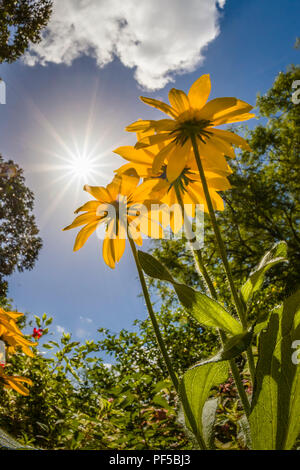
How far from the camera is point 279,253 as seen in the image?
20.1 inches

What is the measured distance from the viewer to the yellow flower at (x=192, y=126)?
1.97 ft

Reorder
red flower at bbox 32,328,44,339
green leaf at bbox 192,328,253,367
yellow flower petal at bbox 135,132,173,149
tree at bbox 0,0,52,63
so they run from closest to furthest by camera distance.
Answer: green leaf at bbox 192,328,253,367
yellow flower petal at bbox 135,132,173,149
red flower at bbox 32,328,44,339
tree at bbox 0,0,52,63

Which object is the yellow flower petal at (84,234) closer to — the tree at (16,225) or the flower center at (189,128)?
the flower center at (189,128)

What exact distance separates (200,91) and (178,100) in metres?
0.05

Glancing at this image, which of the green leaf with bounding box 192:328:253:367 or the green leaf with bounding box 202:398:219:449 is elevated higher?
the green leaf with bounding box 192:328:253:367

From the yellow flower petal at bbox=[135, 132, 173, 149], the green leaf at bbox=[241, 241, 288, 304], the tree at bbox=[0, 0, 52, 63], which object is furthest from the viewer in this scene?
the tree at bbox=[0, 0, 52, 63]

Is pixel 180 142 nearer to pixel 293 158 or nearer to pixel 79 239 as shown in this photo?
pixel 79 239

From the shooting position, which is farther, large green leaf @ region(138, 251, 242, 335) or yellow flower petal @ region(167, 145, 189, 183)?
yellow flower petal @ region(167, 145, 189, 183)

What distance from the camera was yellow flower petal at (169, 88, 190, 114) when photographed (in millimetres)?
632

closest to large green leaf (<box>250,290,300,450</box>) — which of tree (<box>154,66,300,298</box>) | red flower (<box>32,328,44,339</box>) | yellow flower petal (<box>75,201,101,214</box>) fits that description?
yellow flower petal (<box>75,201,101,214</box>)

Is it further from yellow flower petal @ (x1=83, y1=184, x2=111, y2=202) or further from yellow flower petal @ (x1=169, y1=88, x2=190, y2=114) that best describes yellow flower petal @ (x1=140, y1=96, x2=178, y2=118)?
yellow flower petal @ (x1=83, y1=184, x2=111, y2=202)

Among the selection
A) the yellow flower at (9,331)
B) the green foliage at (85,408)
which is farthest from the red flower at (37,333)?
the yellow flower at (9,331)

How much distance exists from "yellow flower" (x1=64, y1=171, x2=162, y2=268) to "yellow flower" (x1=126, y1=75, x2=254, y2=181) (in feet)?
0.27

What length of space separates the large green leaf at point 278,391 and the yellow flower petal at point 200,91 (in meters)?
0.45
